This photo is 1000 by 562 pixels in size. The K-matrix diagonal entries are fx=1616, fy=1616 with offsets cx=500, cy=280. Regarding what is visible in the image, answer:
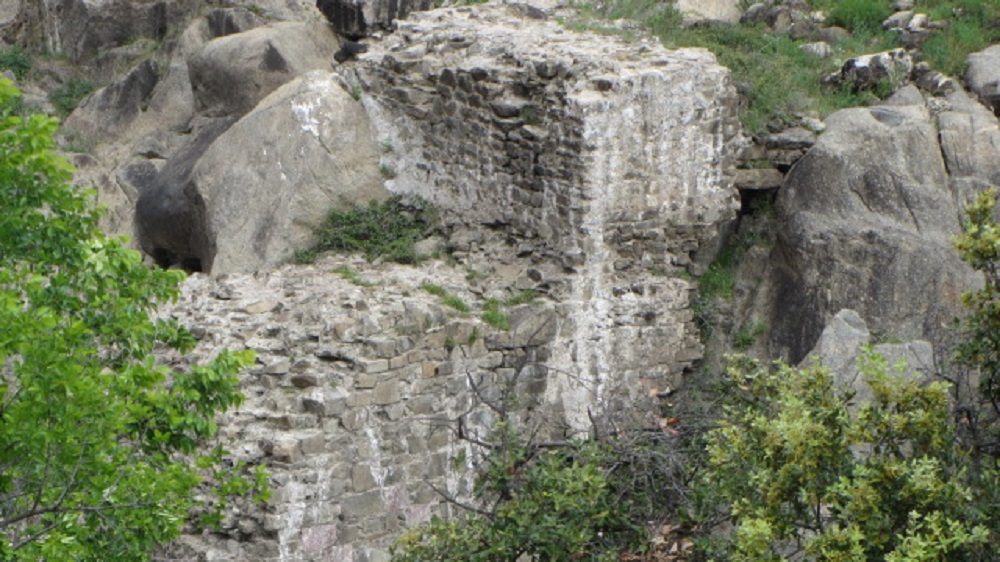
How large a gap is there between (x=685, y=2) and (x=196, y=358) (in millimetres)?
7211

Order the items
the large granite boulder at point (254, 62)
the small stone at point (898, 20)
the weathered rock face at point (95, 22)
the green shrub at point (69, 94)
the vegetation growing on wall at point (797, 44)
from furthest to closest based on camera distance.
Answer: the weathered rock face at point (95, 22)
the green shrub at point (69, 94)
the large granite boulder at point (254, 62)
the small stone at point (898, 20)
the vegetation growing on wall at point (797, 44)

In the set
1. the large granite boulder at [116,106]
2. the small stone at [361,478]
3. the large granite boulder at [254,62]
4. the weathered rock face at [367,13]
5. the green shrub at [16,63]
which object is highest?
the weathered rock face at [367,13]

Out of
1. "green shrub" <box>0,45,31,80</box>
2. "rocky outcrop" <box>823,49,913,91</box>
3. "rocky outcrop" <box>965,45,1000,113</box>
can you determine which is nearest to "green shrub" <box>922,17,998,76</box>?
"rocky outcrop" <box>965,45,1000,113</box>

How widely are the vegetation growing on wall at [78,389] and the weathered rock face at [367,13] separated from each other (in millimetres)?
7723

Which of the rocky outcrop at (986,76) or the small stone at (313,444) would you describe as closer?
the small stone at (313,444)

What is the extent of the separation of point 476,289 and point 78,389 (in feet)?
17.0

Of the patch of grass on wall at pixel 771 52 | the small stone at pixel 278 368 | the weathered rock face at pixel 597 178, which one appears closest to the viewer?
the small stone at pixel 278 368

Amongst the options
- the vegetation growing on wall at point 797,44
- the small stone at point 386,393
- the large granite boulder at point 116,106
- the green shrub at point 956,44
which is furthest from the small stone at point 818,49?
the large granite boulder at point 116,106

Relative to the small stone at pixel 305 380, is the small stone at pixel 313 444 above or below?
below

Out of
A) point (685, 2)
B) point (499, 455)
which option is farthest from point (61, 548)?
point (685, 2)

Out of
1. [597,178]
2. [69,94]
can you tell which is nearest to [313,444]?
[597,178]

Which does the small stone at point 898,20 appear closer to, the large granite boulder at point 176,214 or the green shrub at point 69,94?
the large granite boulder at point 176,214

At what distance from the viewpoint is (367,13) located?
1622 centimetres

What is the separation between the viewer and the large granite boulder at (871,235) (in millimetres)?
12953
